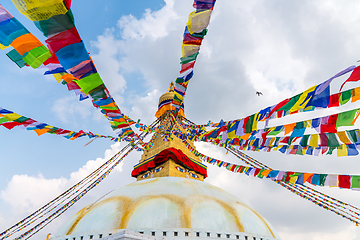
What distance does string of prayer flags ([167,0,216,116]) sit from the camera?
3.14m

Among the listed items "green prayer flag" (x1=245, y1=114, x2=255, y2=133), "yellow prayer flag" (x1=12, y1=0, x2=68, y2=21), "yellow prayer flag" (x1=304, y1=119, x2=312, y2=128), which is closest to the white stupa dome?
"green prayer flag" (x1=245, y1=114, x2=255, y2=133)

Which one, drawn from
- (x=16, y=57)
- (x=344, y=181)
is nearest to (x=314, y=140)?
(x=344, y=181)

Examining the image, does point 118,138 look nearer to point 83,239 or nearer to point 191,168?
point 83,239

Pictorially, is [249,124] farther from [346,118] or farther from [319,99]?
[346,118]

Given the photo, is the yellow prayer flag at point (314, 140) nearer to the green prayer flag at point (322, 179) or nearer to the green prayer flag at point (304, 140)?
the green prayer flag at point (304, 140)

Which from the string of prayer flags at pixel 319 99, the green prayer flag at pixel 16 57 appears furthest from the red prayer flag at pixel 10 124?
the string of prayer flags at pixel 319 99

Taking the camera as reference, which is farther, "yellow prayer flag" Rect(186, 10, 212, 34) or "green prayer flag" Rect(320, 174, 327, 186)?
"green prayer flag" Rect(320, 174, 327, 186)

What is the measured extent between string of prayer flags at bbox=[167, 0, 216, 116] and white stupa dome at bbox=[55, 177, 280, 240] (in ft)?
12.2

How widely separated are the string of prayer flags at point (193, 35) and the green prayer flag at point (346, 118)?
3.57 metres

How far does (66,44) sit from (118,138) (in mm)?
5126

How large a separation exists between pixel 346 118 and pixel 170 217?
5036 mm

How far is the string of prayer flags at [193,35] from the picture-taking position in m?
3.14

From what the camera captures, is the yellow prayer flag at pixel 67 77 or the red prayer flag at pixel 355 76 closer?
the red prayer flag at pixel 355 76

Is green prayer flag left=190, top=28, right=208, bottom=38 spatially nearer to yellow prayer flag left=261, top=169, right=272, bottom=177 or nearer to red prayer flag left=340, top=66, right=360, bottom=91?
red prayer flag left=340, top=66, right=360, bottom=91
